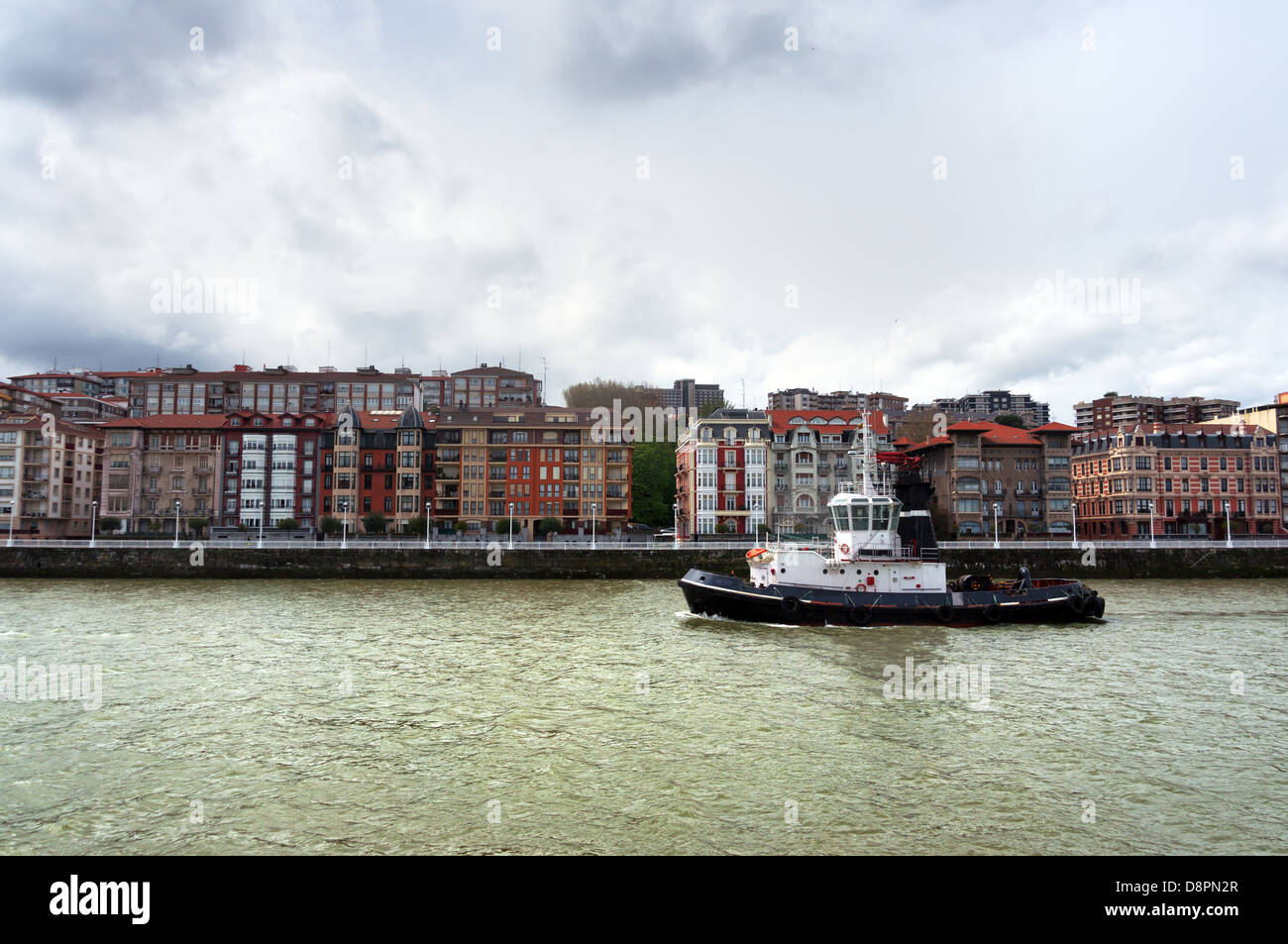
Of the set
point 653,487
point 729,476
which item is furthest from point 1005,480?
point 653,487

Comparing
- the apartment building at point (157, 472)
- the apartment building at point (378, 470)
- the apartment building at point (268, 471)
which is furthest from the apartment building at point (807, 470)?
A: the apartment building at point (157, 472)

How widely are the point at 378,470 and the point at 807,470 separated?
57.0 metres

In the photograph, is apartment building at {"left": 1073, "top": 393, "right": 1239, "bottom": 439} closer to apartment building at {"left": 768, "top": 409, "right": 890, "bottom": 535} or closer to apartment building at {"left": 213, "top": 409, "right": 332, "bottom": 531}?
apartment building at {"left": 768, "top": 409, "right": 890, "bottom": 535}

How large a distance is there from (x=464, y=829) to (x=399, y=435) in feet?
314

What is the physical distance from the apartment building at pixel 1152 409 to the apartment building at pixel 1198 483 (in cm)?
6940

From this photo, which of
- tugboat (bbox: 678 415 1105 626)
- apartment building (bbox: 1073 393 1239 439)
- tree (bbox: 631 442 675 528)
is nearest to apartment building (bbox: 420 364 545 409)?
tree (bbox: 631 442 675 528)

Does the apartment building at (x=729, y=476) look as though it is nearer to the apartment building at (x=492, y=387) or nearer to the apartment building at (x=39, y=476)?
the apartment building at (x=492, y=387)

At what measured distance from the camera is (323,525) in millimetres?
101000

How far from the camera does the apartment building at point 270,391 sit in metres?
138

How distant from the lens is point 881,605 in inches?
1607

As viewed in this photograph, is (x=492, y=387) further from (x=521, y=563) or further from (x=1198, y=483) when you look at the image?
(x=1198, y=483)

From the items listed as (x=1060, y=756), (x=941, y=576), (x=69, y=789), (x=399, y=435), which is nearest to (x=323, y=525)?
(x=399, y=435)
